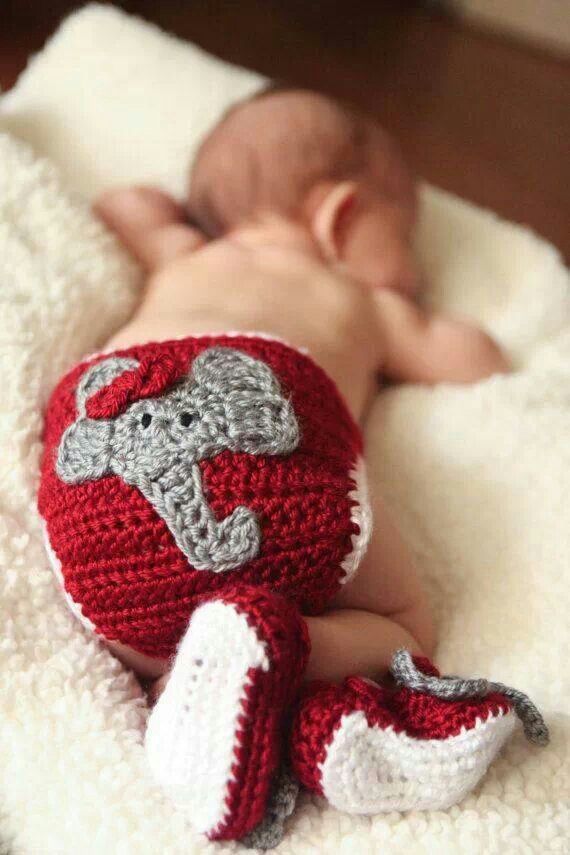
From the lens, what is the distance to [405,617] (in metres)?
0.80

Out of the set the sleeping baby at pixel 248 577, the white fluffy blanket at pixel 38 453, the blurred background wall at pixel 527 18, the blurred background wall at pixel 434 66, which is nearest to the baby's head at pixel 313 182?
the white fluffy blanket at pixel 38 453

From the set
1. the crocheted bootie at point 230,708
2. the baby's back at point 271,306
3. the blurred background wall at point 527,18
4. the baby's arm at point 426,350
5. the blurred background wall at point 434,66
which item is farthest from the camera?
the blurred background wall at point 527,18

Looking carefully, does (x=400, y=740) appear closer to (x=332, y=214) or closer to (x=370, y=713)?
(x=370, y=713)

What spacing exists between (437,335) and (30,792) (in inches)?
29.2

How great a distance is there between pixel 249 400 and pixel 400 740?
292 mm

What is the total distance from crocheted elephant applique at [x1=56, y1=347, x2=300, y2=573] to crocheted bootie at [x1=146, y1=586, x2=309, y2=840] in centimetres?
7

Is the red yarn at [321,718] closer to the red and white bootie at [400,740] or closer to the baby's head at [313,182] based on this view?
the red and white bootie at [400,740]

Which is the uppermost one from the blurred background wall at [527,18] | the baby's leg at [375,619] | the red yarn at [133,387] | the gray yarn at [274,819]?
the blurred background wall at [527,18]

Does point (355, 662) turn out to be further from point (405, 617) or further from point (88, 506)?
point (88, 506)

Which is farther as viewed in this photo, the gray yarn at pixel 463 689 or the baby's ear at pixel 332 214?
the baby's ear at pixel 332 214

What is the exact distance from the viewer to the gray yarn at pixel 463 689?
646 millimetres

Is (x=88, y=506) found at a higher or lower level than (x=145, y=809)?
higher

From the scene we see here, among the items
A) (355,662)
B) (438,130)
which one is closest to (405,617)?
(355,662)

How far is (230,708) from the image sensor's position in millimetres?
576
